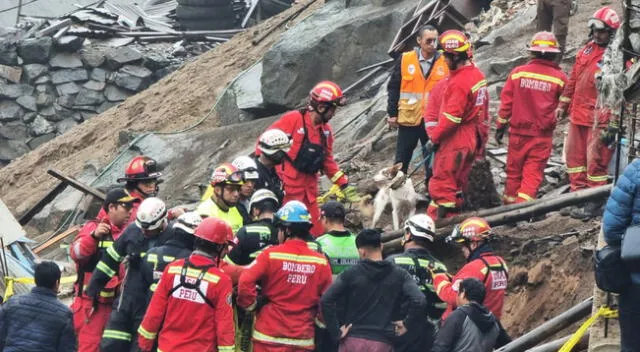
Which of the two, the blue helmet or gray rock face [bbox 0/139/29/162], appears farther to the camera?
gray rock face [bbox 0/139/29/162]

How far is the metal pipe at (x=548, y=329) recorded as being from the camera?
10.6 m

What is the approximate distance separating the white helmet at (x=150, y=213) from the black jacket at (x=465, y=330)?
2.49 m

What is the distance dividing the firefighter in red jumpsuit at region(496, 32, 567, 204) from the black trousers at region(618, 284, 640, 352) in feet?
16.3

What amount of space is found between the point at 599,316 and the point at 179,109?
46.7ft

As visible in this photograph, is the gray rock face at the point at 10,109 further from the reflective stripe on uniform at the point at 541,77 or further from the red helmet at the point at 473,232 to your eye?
the red helmet at the point at 473,232

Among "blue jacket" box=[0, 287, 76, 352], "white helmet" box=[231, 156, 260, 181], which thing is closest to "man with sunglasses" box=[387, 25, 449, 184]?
"white helmet" box=[231, 156, 260, 181]

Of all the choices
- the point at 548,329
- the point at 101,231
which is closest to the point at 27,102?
the point at 101,231

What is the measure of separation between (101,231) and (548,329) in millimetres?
3705

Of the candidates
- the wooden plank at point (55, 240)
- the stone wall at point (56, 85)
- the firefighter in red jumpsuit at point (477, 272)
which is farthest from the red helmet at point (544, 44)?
the stone wall at point (56, 85)

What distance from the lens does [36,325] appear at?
1042 centimetres

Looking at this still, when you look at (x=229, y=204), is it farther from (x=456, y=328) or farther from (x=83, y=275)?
(x=456, y=328)

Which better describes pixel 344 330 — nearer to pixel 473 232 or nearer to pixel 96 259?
pixel 473 232

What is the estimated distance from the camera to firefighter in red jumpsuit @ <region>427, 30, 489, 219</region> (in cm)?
1312

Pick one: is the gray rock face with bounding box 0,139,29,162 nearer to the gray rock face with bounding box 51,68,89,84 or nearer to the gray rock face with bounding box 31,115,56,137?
the gray rock face with bounding box 31,115,56,137
